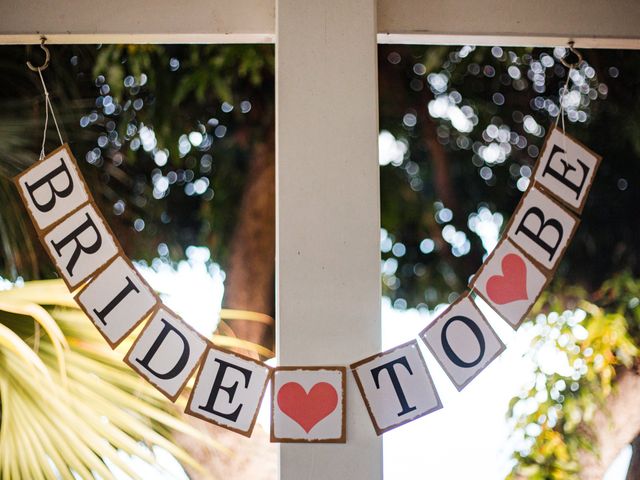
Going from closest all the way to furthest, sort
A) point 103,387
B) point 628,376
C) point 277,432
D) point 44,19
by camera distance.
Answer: point 277,432 < point 44,19 < point 103,387 < point 628,376

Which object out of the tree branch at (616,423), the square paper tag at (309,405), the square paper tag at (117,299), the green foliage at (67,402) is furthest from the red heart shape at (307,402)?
the tree branch at (616,423)

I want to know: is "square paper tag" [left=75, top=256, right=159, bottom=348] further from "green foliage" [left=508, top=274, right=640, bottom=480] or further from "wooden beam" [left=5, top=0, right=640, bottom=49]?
"green foliage" [left=508, top=274, right=640, bottom=480]

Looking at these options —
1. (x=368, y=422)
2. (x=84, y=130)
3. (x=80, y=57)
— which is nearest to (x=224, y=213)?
(x=84, y=130)

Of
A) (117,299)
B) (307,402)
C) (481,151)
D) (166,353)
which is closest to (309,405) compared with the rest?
(307,402)

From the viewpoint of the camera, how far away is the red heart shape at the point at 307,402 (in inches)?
68.1

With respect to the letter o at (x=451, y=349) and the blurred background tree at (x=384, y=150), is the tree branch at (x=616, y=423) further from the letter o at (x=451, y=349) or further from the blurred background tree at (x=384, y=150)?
the letter o at (x=451, y=349)

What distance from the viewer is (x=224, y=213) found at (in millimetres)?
2805

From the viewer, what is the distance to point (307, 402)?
1.74 metres

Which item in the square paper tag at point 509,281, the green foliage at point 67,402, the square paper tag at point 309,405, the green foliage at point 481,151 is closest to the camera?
the square paper tag at point 309,405

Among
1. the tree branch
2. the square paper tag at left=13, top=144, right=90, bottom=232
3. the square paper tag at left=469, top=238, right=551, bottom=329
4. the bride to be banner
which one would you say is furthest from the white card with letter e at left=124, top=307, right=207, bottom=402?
the tree branch

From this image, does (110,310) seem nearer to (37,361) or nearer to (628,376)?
(37,361)

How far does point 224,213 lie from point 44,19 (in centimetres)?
104

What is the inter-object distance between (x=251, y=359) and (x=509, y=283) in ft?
1.99

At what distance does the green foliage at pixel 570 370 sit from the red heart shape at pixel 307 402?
1177 mm
